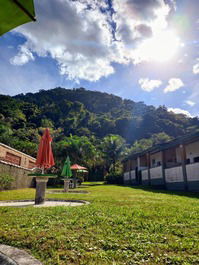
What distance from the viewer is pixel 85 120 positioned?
75500 mm

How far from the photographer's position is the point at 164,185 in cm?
1941

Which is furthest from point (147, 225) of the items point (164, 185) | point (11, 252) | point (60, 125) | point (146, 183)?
point (60, 125)

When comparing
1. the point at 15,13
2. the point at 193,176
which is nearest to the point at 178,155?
the point at 193,176

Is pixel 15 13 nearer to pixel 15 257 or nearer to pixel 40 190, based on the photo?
pixel 15 257

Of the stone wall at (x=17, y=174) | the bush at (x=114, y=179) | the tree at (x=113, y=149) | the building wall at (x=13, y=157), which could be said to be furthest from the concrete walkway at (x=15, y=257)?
the tree at (x=113, y=149)

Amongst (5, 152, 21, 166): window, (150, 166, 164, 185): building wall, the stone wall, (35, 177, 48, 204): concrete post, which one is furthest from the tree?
(35, 177, 48, 204): concrete post

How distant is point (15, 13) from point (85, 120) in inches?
2925

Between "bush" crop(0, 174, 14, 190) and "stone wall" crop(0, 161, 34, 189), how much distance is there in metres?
0.32

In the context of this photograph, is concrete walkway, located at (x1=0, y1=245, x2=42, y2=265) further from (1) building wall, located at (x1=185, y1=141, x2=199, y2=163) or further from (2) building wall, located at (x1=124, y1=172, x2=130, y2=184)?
(2) building wall, located at (x1=124, y1=172, x2=130, y2=184)

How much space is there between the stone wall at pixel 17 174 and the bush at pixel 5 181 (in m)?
0.32

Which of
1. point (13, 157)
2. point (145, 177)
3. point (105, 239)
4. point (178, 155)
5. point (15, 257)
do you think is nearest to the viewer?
point (15, 257)

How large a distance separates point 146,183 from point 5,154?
56.0ft

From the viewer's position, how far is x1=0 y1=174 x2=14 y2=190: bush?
13.8 meters

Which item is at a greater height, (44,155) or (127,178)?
(44,155)
